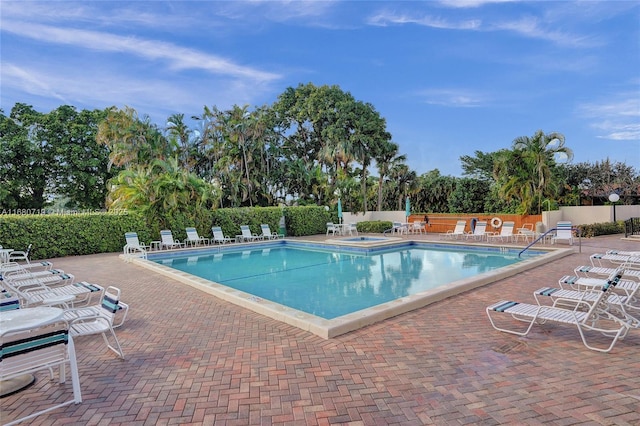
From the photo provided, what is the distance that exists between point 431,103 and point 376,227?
10.4m

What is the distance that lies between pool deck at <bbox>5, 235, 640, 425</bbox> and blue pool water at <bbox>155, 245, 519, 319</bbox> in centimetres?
230

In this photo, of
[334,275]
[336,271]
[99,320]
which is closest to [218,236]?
[336,271]

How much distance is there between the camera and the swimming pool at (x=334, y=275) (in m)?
5.97

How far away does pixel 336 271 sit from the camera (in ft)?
37.1

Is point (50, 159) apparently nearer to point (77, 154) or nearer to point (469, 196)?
point (77, 154)

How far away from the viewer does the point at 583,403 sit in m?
3.07

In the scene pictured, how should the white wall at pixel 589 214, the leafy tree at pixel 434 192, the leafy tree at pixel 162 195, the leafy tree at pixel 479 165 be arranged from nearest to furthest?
1. the leafy tree at pixel 162 195
2. the white wall at pixel 589 214
3. the leafy tree at pixel 434 192
4. the leafy tree at pixel 479 165

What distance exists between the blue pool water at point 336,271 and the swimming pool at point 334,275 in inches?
0.8

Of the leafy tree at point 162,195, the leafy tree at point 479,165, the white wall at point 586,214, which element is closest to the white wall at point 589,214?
the white wall at point 586,214

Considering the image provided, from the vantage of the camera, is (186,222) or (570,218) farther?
(570,218)

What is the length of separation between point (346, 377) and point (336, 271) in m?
7.71

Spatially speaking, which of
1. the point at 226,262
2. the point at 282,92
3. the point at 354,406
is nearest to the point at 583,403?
the point at 354,406

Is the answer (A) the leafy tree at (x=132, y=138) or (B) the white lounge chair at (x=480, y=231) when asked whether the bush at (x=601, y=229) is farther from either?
(A) the leafy tree at (x=132, y=138)

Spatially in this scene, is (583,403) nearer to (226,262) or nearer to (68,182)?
(226,262)
